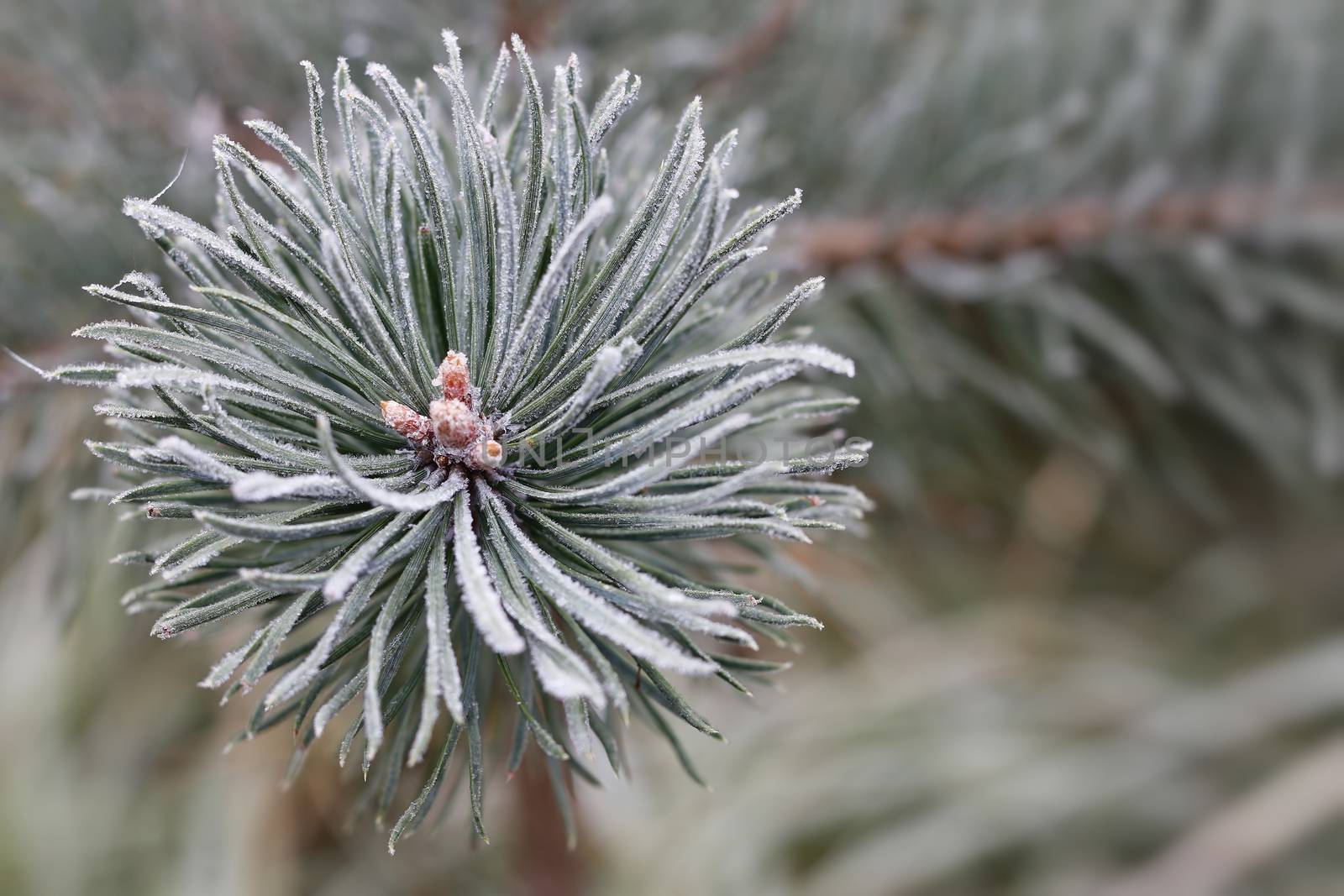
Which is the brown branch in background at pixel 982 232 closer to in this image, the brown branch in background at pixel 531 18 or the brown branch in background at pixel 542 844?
the brown branch in background at pixel 531 18

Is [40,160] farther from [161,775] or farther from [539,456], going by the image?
[161,775]

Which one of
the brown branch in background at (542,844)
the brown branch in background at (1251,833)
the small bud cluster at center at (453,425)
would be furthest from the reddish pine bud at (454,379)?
the brown branch in background at (1251,833)

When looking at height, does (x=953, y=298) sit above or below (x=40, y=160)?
below

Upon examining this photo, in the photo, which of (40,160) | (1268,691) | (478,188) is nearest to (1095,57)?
(478,188)

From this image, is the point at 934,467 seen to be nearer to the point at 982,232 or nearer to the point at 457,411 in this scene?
the point at 982,232

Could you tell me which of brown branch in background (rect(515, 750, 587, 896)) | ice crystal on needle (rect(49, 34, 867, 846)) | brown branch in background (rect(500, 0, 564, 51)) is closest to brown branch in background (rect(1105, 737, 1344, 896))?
brown branch in background (rect(515, 750, 587, 896))

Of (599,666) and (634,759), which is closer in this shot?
(599,666)

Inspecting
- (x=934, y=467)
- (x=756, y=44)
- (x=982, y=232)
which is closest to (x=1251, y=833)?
(x=934, y=467)
